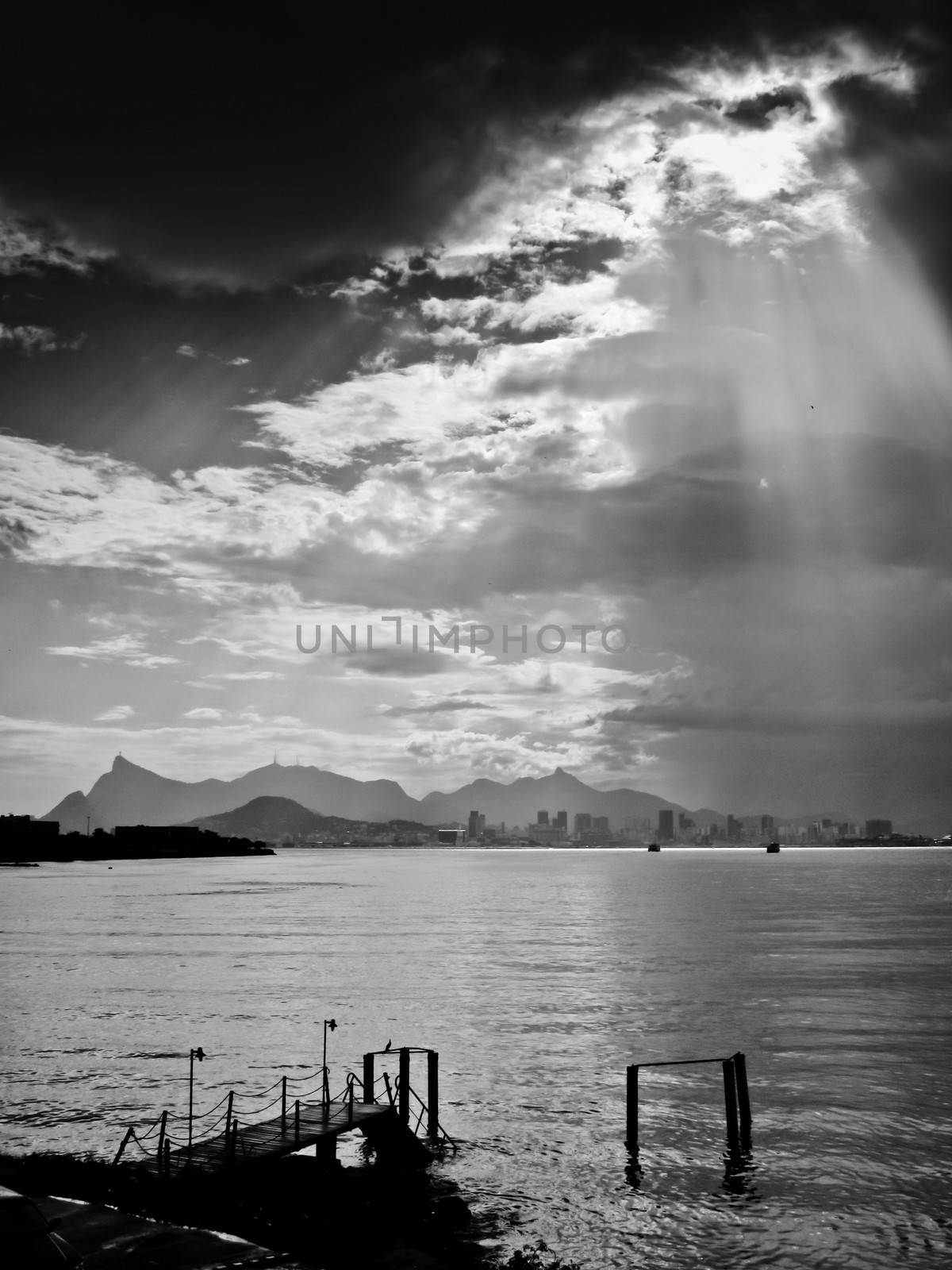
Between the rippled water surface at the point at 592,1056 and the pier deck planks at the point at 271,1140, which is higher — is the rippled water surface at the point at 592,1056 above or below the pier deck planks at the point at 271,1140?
below

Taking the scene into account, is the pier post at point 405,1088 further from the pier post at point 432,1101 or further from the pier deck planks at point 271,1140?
the pier deck planks at point 271,1140

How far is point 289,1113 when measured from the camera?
41.1 meters

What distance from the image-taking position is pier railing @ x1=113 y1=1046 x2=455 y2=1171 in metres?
36.4

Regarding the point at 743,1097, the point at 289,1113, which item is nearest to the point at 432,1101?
the point at 289,1113

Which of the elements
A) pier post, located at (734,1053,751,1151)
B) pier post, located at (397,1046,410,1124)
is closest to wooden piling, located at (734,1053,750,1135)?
pier post, located at (734,1053,751,1151)

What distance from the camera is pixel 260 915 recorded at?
525 feet

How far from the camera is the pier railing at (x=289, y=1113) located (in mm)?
36375

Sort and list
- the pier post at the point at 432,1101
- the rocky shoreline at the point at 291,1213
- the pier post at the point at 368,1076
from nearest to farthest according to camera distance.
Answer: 1. the rocky shoreline at the point at 291,1213
2. the pier post at the point at 368,1076
3. the pier post at the point at 432,1101

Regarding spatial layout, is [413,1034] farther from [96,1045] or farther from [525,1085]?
[96,1045]

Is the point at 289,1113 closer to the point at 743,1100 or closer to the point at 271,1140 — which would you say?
the point at 271,1140

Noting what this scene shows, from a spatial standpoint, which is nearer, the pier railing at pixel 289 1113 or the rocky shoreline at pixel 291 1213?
the rocky shoreline at pixel 291 1213

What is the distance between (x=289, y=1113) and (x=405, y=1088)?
4706mm

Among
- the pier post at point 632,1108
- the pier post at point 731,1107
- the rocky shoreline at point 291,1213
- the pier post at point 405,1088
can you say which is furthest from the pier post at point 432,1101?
the pier post at point 731,1107

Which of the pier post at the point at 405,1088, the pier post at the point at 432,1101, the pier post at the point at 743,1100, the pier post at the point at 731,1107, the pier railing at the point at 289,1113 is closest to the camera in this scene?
the pier railing at the point at 289,1113
